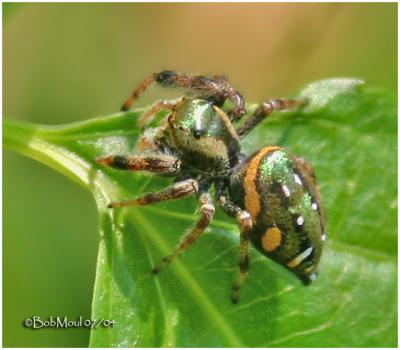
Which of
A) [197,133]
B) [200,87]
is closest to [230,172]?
[197,133]

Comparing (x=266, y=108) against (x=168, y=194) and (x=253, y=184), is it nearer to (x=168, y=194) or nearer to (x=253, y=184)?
(x=253, y=184)

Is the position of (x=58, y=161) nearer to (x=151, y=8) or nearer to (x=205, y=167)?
(x=205, y=167)

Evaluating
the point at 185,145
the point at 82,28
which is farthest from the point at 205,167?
the point at 82,28

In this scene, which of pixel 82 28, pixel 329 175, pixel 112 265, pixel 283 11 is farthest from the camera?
pixel 283 11

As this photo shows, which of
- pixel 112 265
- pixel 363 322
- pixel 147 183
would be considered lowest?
pixel 363 322

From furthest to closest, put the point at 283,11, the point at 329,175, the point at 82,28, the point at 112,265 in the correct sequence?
the point at 283,11
the point at 82,28
the point at 329,175
the point at 112,265
